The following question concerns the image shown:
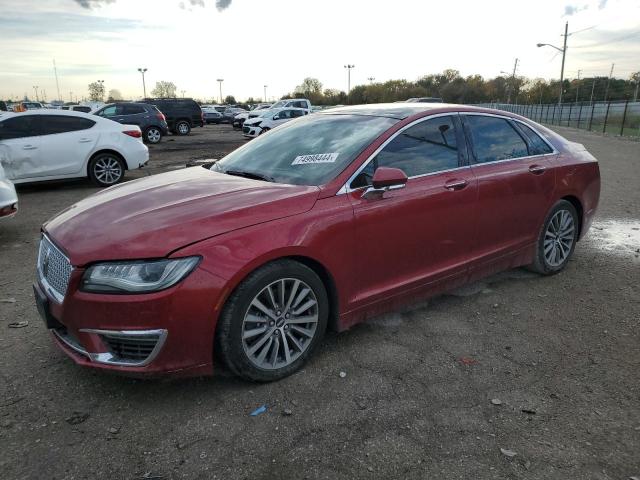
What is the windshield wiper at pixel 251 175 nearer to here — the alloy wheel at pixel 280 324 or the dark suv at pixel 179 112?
the alloy wheel at pixel 280 324

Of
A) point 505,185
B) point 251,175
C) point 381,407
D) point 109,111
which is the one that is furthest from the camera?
point 109,111

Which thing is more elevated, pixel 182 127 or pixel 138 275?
pixel 138 275

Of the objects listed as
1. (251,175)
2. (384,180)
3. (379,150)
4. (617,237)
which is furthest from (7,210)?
(617,237)

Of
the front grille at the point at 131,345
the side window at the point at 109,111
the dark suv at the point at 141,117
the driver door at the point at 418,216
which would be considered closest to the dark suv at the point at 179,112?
the dark suv at the point at 141,117

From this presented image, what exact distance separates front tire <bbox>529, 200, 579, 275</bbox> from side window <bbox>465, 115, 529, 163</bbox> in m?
0.73

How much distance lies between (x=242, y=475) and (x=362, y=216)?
5.54 feet

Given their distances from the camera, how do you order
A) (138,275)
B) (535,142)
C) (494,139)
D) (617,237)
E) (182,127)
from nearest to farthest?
(138,275)
(494,139)
(535,142)
(617,237)
(182,127)

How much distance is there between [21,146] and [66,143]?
2.44 feet

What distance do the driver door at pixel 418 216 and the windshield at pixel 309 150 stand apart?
→ 0.62 ft

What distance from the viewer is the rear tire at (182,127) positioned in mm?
26786

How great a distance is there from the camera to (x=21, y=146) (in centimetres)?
903

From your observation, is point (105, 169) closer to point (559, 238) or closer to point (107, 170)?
point (107, 170)

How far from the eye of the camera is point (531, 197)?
442 centimetres

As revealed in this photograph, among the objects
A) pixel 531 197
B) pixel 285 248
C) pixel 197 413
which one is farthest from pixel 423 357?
pixel 531 197
